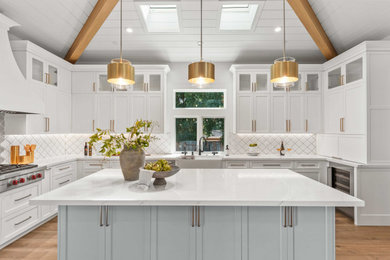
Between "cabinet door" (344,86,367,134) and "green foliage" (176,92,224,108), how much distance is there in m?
2.33

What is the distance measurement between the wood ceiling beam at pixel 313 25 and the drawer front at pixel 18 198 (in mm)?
4645

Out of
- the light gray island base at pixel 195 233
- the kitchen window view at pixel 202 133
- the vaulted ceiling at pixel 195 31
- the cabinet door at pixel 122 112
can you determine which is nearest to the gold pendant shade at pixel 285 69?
the light gray island base at pixel 195 233

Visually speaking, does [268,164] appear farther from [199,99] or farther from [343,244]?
[199,99]

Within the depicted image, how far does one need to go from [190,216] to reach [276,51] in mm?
3935

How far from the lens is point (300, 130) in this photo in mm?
4457

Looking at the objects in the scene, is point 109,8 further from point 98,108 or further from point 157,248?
point 157,248

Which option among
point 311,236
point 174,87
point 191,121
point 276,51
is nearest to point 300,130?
point 276,51

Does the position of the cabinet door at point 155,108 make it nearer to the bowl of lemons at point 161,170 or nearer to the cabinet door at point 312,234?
the bowl of lemons at point 161,170

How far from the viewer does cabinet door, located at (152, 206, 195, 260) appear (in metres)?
1.76

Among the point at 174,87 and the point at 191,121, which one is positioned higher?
the point at 174,87

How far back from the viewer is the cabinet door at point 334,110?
3.92 m

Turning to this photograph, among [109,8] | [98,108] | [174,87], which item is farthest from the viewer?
[174,87]

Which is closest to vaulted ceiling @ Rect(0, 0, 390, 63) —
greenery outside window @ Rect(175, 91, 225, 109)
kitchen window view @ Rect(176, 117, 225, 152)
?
greenery outside window @ Rect(175, 91, 225, 109)

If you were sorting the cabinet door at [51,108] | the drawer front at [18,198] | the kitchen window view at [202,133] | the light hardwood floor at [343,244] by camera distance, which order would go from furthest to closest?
1. the kitchen window view at [202,133]
2. the cabinet door at [51,108]
3. the drawer front at [18,198]
4. the light hardwood floor at [343,244]
